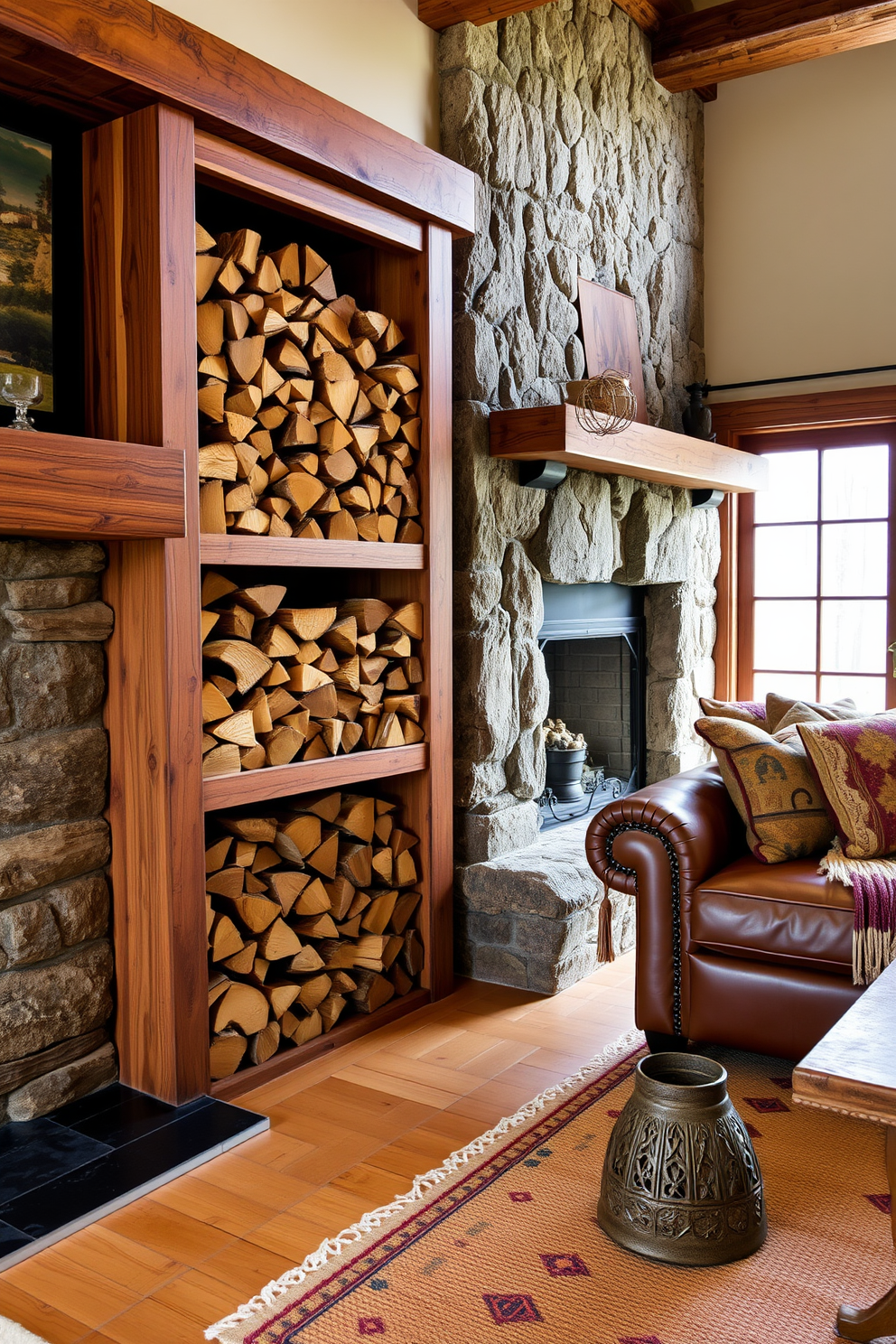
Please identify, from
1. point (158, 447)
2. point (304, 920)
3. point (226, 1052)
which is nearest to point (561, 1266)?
point (226, 1052)

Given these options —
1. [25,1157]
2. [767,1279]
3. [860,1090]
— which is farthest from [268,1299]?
[860,1090]

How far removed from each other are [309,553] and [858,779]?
1403 millimetres

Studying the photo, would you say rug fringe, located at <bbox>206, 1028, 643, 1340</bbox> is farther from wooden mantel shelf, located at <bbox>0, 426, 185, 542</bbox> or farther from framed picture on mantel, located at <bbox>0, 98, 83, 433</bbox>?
framed picture on mantel, located at <bbox>0, 98, 83, 433</bbox>

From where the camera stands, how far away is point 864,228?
4.51 meters

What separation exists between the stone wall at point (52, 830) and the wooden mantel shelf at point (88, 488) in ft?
0.58

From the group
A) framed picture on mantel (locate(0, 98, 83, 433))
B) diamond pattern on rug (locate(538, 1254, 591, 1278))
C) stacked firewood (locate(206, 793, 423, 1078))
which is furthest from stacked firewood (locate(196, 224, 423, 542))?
diamond pattern on rug (locate(538, 1254, 591, 1278))

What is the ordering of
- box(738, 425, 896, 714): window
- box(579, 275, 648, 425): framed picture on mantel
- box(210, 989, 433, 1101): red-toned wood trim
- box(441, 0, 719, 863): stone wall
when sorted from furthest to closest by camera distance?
box(738, 425, 896, 714): window < box(579, 275, 648, 425): framed picture on mantel < box(441, 0, 719, 863): stone wall < box(210, 989, 433, 1101): red-toned wood trim

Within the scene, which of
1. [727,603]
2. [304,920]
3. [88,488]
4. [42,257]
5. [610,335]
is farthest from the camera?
[727,603]

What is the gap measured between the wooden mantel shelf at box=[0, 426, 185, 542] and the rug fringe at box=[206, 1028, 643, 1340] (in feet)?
4.39

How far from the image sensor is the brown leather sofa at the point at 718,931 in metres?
2.41

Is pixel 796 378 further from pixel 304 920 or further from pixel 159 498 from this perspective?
pixel 159 498

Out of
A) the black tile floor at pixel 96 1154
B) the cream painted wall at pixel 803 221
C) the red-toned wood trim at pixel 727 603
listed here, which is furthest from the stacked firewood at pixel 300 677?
the cream painted wall at pixel 803 221

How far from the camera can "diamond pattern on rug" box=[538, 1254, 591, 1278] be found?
184 cm

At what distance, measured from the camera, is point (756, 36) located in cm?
407
